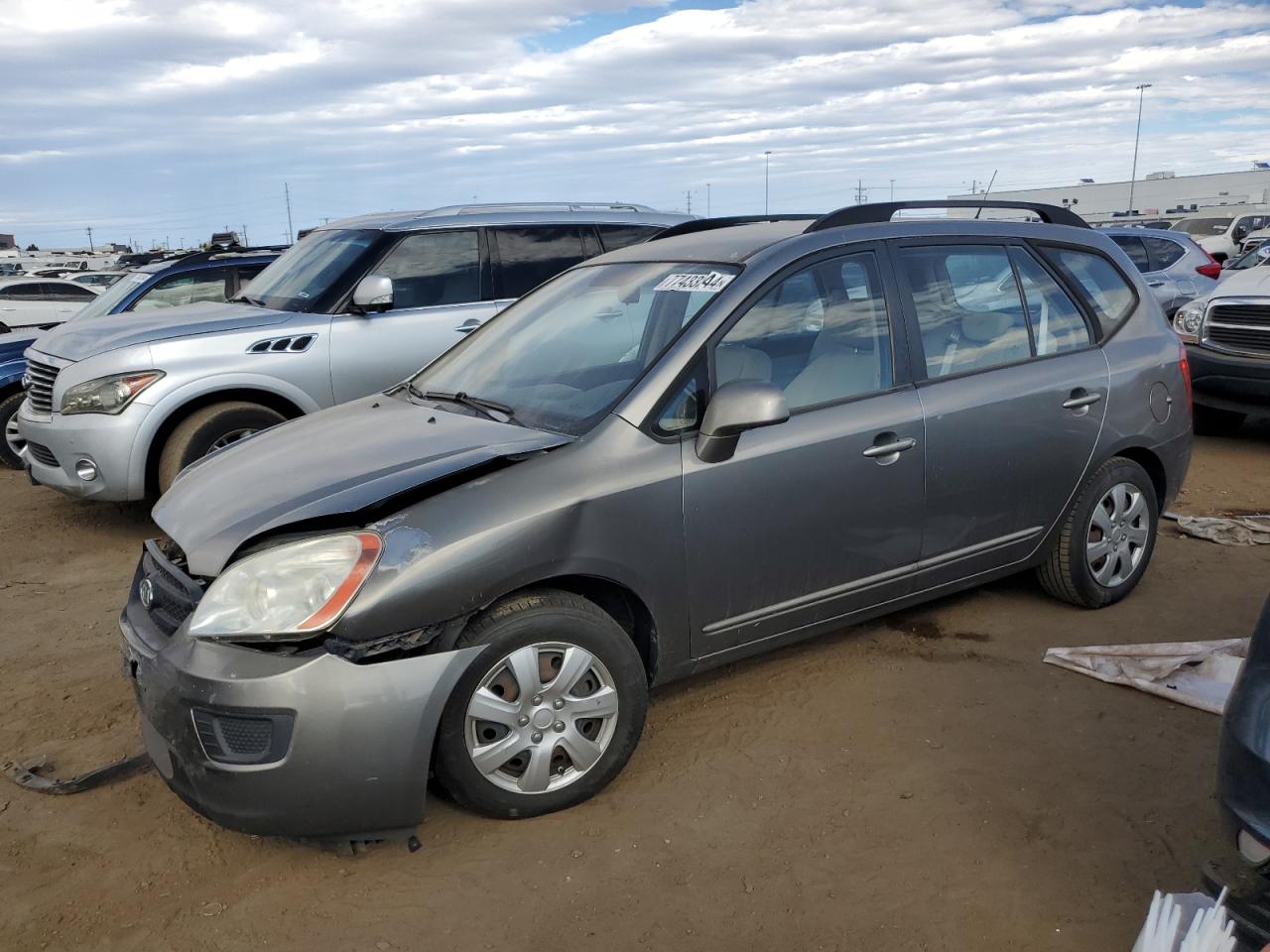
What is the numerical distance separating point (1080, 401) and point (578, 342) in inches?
84.2

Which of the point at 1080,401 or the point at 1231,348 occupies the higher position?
the point at 1080,401

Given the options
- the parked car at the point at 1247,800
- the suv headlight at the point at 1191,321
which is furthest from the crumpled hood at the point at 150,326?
A: the suv headlight at the point at 1191,321

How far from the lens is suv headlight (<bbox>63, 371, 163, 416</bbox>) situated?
6270 mm

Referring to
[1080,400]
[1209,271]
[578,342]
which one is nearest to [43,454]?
[578,342]

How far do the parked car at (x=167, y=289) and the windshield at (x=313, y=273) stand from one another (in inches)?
62.6

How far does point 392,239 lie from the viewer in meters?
7.01

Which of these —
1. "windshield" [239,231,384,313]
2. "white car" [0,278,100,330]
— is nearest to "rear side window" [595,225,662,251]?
"windshield" [239,231,384,313]

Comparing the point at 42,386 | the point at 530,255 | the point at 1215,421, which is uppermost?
the point at 530,255

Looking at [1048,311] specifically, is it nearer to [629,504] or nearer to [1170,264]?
[629,504]

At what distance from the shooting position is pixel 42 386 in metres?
6.85

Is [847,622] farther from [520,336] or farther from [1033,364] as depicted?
[520,336]

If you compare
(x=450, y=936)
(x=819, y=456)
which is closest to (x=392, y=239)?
(x=819, y=456)

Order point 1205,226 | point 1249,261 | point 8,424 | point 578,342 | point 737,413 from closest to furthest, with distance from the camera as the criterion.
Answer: point 737,413 → point 578,342 → point 8,424 → point 1249,261 → point 1205,226

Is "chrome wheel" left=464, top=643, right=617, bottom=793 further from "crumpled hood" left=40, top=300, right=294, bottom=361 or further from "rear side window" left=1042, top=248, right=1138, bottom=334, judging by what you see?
"crumpled hood" left=40, top=300, right=294, bottom=361
